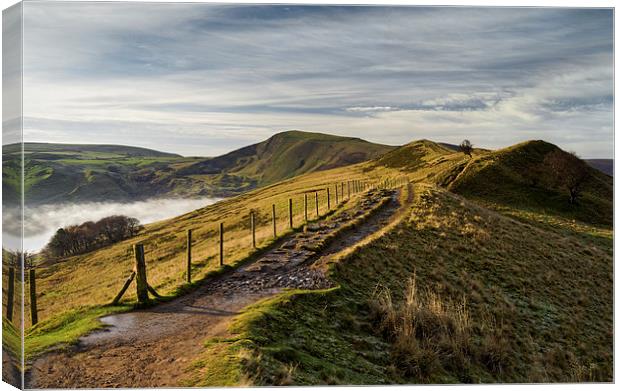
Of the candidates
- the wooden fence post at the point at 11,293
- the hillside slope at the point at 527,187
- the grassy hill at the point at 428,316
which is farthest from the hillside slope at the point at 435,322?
the hillside slope at the point at 527,187

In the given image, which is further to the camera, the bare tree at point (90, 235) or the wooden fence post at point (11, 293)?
the bare tree at point (90, 235)

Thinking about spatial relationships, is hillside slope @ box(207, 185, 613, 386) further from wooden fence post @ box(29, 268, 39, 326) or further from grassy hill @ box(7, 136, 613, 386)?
wooden fence post @ box(29, 268, 39, 326)

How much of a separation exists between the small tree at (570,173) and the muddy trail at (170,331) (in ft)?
170

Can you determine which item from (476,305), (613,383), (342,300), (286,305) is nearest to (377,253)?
(476,305)

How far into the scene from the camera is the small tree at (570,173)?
6100 cm

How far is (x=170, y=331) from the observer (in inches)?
464

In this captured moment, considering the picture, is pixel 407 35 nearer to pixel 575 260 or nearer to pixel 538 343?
pixel 538 343

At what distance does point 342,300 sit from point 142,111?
13291 mm

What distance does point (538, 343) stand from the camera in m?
15.7

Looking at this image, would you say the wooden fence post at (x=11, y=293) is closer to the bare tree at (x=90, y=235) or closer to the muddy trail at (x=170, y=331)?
the muddy trail at (x=170, y=331)

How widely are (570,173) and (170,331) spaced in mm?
63286

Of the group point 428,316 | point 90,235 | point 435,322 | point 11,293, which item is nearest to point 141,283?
point 11,293

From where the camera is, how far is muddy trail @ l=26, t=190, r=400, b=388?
9742mm

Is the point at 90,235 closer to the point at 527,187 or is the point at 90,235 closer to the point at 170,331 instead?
the point at 527,187
